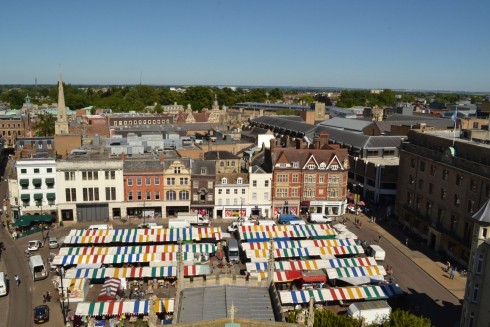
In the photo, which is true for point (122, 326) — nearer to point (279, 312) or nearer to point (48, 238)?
point (279, 312)

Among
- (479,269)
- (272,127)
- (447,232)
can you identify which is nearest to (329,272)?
(479,269)

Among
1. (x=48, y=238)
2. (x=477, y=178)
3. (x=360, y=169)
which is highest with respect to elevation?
(x=477, y=178)

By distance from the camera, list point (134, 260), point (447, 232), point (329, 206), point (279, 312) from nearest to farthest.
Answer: point (279, 312) → point (134, 260) → point (447, 232) → point (329, 206)

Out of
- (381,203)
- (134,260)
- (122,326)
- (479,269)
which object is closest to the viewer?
(479,269)

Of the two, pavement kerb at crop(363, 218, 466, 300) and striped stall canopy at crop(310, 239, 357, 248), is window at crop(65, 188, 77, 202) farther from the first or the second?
pavement kerb at crop(363, 218, 466, 300)

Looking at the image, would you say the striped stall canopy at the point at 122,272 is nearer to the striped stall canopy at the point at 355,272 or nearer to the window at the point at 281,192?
the striped stall canopy at the point at 355,272

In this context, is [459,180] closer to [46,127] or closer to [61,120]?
[61,120]

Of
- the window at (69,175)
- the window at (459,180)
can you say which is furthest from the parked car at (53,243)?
the window at (459,180)
